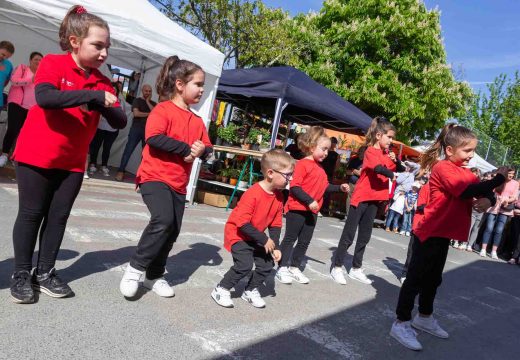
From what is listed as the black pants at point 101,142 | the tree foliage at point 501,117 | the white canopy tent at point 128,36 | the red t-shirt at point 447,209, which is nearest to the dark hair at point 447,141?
the red t-shirt at point 447,209

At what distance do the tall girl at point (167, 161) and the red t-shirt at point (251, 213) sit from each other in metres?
0.45

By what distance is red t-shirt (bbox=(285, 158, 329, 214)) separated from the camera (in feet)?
15.5

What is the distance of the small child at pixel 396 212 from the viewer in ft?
40.2

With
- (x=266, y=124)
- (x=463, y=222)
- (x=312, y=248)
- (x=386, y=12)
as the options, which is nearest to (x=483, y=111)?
(x=386, y=12)

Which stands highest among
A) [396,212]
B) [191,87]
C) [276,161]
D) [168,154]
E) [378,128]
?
[378,128]

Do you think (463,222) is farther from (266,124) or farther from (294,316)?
(266,124)

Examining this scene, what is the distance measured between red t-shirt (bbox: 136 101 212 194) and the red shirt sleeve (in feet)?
2.25

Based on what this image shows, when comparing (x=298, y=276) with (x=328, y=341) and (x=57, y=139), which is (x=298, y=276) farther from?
(x=57, y=139)

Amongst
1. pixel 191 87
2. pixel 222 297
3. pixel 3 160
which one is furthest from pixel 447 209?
pixel 3 160

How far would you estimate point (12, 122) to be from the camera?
25.3ft

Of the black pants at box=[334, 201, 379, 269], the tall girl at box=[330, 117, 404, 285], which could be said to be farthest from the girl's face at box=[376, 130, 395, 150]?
the black pants at box=[334, 201, 379, 269]

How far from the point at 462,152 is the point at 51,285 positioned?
3.29m

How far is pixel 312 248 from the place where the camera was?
7.15 m

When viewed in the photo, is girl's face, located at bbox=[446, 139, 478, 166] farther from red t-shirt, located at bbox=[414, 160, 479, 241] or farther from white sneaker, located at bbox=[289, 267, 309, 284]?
white sneaker, located at bbox=[289, 267, 309, 284]
